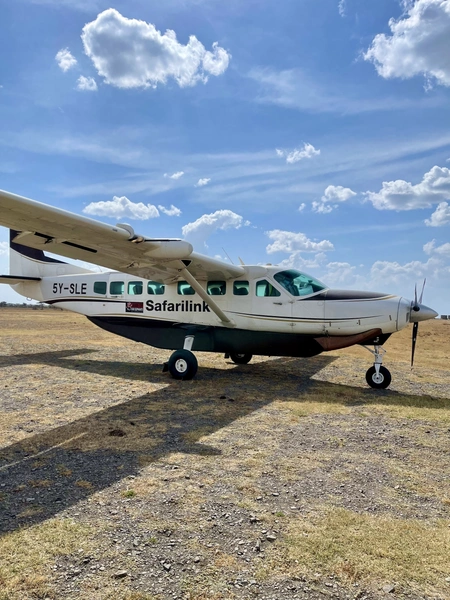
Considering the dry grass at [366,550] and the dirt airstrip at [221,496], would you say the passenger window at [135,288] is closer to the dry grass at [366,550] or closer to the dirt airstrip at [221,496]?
the dirt airstrip at [221,496]

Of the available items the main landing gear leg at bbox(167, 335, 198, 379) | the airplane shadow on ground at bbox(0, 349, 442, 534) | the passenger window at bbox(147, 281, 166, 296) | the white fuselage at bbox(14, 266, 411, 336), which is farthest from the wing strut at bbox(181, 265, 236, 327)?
the passenger window at bbox(147, 281, 166, 296)

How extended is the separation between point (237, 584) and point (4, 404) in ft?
20.2

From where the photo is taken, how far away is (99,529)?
3277 mm

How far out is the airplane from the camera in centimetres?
820

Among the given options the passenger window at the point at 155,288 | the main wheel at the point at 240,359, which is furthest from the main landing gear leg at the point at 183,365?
the main wheel at the point at 240,359

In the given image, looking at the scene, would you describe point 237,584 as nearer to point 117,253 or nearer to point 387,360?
point 117,253

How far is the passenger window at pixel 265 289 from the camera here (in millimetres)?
10586

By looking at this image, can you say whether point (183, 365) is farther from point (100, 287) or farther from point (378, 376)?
point (378, 376)

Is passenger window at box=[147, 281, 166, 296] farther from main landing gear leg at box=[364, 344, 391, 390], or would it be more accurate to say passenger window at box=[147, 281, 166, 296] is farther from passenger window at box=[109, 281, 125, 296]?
main landing gear leg at box=[364, 344, 391, 390]

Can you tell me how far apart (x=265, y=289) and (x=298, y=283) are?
86 cm

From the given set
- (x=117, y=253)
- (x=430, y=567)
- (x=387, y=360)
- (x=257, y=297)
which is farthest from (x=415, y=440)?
(x=387, y=360)

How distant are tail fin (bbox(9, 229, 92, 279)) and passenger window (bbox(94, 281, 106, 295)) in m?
1.00

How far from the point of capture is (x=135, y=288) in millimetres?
12195

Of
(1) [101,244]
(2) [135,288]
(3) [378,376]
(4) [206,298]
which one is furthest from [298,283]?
(1) [101,244]
